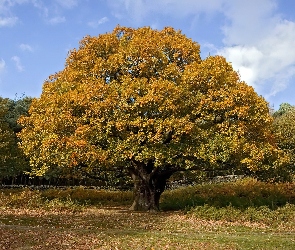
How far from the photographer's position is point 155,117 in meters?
23.0

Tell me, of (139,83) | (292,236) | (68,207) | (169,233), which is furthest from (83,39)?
(292,236)

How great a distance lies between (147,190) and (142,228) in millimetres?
8572

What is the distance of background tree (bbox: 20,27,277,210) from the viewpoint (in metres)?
22.2

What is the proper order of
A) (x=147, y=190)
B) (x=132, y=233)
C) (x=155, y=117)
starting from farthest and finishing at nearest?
(x=147, y=190) → (x=155, y=117) → (x=132, y=233)

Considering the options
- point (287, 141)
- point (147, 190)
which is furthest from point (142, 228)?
point (287, 141)

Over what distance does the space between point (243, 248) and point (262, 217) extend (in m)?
8.27

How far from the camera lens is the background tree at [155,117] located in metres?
22.2

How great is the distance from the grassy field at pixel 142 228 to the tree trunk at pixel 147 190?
293 centimetres

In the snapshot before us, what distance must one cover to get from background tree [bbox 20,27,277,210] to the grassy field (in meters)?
2.96

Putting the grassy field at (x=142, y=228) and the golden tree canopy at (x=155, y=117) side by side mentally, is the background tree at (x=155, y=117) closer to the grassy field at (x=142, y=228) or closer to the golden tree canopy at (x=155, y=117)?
the golden tree canopy at (x=155, y=117)

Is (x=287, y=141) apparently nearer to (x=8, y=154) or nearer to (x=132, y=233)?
(x=132, y=233)

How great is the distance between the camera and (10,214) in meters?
22.5

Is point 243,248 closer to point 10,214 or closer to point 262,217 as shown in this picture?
point 262,217

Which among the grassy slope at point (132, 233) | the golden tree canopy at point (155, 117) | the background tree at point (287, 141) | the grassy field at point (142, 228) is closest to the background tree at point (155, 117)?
the golden tree canopy at point (155, 117)
